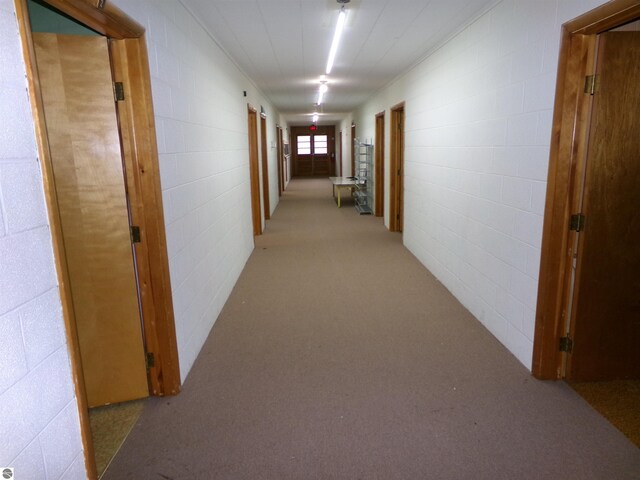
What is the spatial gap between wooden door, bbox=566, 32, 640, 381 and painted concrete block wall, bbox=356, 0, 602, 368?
0.82 feet

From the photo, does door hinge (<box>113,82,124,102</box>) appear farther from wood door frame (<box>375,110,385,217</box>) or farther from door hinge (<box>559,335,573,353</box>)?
wood door frame (<box>375,110,385,217</box>)

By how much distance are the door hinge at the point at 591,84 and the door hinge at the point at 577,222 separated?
67 centimetres

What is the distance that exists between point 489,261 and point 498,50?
62.8 inches

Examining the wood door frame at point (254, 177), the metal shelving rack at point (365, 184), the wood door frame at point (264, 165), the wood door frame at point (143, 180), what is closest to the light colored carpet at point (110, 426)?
the wood door frame at point (143, 180)

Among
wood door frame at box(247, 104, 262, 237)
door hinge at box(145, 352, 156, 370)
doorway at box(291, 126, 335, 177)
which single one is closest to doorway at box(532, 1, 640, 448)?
door hinge at box(145, 352, 156, 370)

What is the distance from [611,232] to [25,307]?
2827 mm

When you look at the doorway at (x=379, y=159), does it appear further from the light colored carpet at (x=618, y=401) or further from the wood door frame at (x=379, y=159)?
the light colored carpet at (x=618, y=401)

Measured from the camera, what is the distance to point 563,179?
95.8 inches

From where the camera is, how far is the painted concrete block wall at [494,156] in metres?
2.63

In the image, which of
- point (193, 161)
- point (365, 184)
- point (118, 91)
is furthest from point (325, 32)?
point (365, 184)

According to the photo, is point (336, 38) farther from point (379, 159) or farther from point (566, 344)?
point (379, 159)

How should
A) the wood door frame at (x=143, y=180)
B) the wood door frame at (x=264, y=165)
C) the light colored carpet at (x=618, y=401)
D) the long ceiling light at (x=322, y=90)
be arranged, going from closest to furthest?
the wood door frame at (x=143, y=180) < the light colored carpet at (x=618, y=401) < the long ceiling light at (x=322, y=90) < the wood door frame at (x=264, y=165)

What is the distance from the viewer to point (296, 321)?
367 centimetres

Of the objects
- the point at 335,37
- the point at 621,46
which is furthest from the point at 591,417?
the point at 335,37
